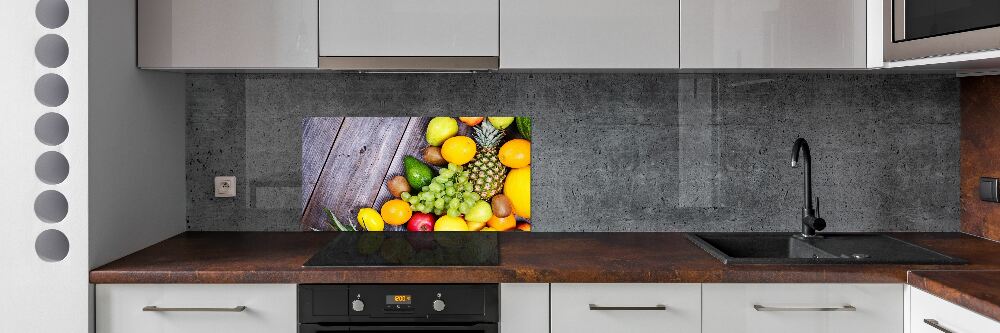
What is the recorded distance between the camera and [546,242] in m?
2.25

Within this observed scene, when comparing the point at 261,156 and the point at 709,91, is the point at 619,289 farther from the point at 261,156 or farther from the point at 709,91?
the point at 261,156

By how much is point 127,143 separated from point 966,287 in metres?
2.12

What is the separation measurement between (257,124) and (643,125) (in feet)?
4.21

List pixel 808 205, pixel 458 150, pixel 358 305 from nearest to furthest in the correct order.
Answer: pixel 358 305, pixel 808 205, pixel 458 150

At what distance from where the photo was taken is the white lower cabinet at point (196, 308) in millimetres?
1832

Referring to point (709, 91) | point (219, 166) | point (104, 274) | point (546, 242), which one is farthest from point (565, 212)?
point (104, 274)
